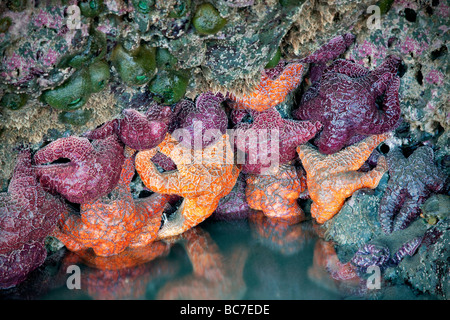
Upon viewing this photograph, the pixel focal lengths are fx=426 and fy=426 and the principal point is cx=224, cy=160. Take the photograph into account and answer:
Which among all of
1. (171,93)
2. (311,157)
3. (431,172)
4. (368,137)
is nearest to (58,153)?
(171,93)

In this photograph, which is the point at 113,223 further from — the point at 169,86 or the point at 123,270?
the point at 169,86

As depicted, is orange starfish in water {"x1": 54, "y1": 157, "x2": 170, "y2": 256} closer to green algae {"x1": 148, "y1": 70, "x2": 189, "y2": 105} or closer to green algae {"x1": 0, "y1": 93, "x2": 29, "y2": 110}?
green algae {"x1": 148, "y1": 70, "x2": 189, "y2": 105}

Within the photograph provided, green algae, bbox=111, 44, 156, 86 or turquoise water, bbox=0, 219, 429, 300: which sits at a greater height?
green algae, bbox=111, 44, 156, 86

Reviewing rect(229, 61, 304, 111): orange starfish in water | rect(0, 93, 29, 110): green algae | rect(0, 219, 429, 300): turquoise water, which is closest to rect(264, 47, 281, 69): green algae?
rect(229, 61, 304, 111): orange starfish in water

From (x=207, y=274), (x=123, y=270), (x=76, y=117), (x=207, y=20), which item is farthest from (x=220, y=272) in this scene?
(x=207, y=20)

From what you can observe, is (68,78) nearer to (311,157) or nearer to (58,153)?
(58,153)

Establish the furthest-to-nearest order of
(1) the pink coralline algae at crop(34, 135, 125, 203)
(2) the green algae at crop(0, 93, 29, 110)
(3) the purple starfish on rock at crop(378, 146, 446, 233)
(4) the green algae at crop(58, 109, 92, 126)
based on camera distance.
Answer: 1. (3) the purple starfish on rock at crop(378, 146, 446, 233)
2. (1) the pink coralline algae at crop(34, 135, 125, 203)
3. (4) the green algae at crop(58, 109, 92, 126)
4. (2) the green algae at crop(0, 93, 29, 110)

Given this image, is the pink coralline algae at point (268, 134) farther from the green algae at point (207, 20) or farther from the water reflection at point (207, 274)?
the green algae at point (207, 20)
